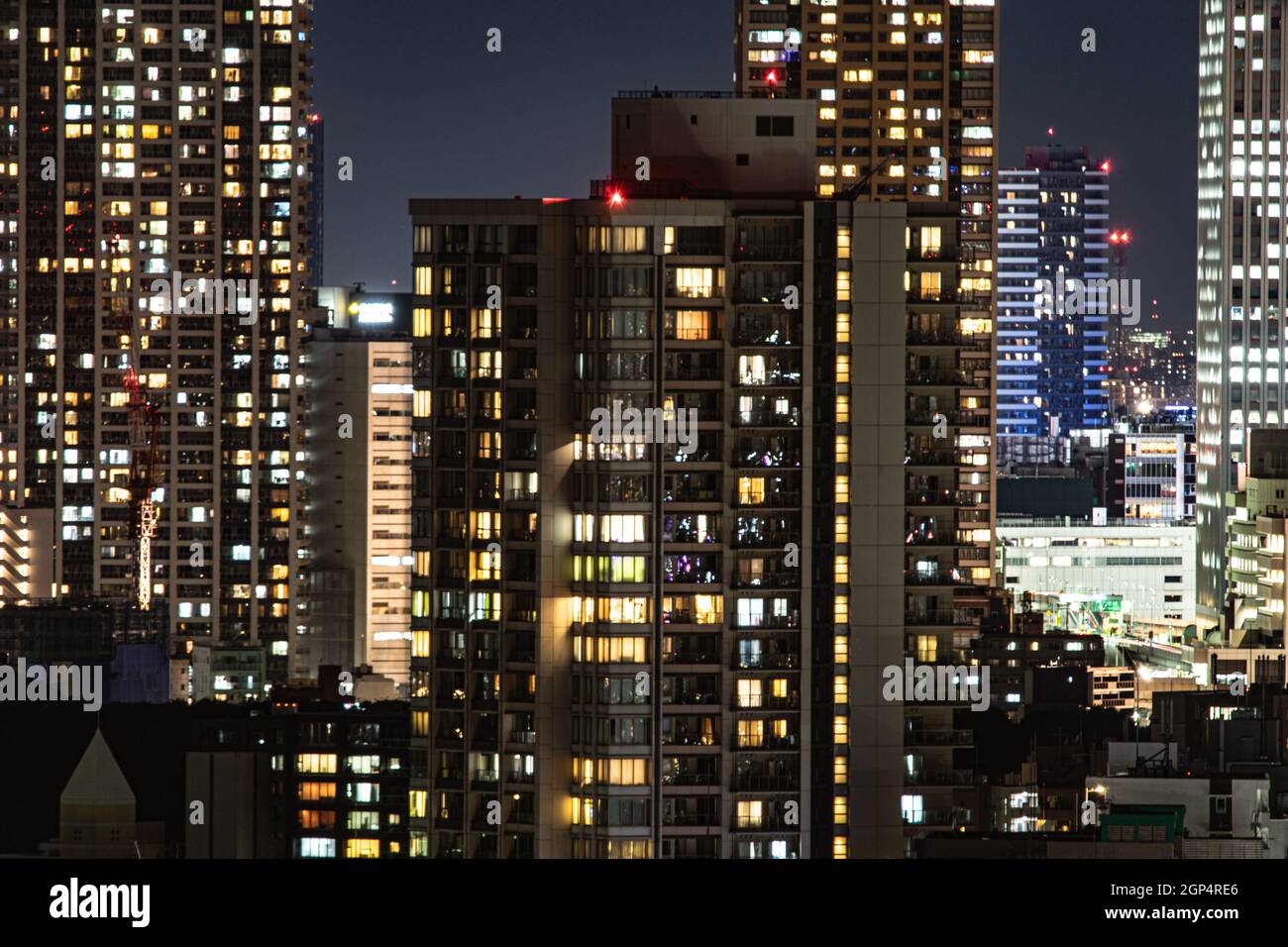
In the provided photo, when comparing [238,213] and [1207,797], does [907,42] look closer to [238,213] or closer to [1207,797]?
[238,213]

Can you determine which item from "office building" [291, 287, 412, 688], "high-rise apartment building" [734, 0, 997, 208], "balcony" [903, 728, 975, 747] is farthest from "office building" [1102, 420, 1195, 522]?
"balcony" [903, 728, 975, 747]

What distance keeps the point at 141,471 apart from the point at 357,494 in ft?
32.5

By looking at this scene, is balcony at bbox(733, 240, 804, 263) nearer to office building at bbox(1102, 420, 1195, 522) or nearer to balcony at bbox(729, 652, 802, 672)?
balcony at bbox(729, 652, 802, 672)

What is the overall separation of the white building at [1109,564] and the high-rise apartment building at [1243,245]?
13999 millimetres

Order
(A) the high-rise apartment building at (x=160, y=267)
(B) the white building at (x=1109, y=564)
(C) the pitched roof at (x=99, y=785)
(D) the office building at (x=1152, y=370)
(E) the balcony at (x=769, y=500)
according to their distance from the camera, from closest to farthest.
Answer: (E) the balcony at (x=769, y=500), (C) the pitched roof at (x=99, y=785), (A) the high-rise apartment building at (x=160, y=267), (B) the white building at (x=1109, y=564), (D) the office building at (x=1152, y=370)

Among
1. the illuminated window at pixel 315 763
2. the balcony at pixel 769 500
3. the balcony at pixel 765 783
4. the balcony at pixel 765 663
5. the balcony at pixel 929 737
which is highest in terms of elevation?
the balcony at pixel 769 500

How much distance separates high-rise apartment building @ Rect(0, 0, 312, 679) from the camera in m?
96.6

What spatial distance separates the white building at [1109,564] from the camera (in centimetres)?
10956

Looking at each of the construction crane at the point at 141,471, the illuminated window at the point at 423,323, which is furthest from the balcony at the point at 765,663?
the construction crane at the point at 141,471

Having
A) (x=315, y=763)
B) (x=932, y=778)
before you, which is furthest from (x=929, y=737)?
(x=315, y=763)

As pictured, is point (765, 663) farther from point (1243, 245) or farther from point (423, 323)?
point (1243, 245)

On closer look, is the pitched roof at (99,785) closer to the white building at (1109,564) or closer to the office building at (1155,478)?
the white building at (1109,564)

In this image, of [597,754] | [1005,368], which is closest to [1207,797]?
[597,754]

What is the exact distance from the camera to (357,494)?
98312 mm
